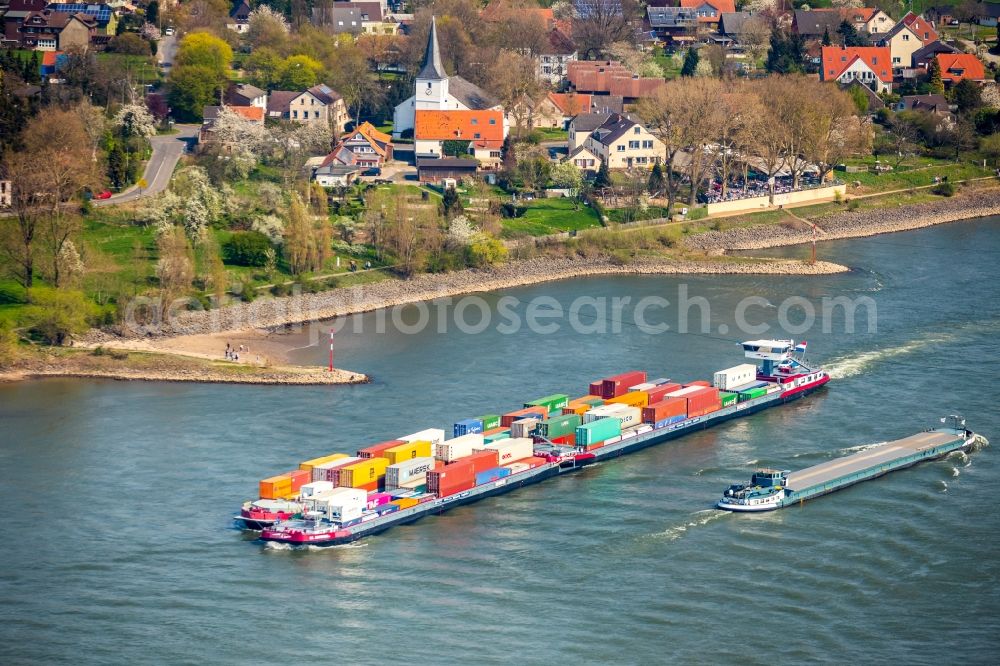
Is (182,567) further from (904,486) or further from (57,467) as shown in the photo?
(904,486)

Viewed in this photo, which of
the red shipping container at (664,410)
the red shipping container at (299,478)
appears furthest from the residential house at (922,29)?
the red shipping container at (299,478)

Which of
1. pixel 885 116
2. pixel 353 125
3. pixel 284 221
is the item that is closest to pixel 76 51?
pixel 353 125

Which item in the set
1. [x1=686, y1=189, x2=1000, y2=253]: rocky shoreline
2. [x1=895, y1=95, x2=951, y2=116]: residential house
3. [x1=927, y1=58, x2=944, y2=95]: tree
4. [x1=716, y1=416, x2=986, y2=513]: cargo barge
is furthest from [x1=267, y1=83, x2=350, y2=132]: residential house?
[x1=716, y1=416, x2=986, y2=513]: cargo barge

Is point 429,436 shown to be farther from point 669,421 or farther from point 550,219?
point 550,219

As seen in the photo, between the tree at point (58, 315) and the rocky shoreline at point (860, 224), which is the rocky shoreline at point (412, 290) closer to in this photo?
the tree at point (58, 315)

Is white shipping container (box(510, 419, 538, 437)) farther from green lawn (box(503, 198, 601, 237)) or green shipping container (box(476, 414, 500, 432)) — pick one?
green lawn (box(503, 198, 601, 237))

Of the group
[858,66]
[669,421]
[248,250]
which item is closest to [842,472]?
[669,421]

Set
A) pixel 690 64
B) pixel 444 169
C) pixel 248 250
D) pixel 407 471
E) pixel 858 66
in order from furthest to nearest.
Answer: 1. pixel 858 66
2. pixel 690 64
3. pixel 444 169
4. pixel 248 250
5. pixel 407 471
